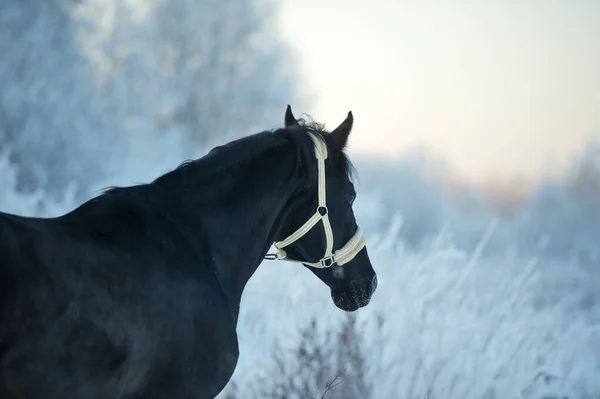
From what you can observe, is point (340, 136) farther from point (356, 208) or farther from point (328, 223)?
point (356, 208)

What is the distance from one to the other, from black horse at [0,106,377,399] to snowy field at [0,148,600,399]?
2.62 meters

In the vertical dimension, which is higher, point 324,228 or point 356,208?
point 356,208

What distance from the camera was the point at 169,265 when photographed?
2.54 meters

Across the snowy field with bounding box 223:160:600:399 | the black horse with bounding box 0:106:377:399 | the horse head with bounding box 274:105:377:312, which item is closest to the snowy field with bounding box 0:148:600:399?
the snowy field with bounding box 223:160:600:399

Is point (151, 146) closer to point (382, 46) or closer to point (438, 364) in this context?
point (382, 46)

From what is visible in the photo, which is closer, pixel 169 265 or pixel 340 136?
pixel 169 265

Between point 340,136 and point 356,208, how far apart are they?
3335 millimetres

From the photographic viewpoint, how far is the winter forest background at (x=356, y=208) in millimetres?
5645

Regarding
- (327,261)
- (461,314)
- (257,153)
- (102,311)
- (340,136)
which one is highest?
(461,314)

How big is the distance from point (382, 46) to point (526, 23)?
1.52 meters

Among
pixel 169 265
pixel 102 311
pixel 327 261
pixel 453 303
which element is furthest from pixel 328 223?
pixel 453 303

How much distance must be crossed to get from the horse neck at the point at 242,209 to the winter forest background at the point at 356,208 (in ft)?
9.07

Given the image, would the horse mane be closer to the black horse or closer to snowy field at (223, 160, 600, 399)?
the black horse

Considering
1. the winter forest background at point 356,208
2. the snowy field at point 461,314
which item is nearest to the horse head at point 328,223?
the winter forest background at point 356,208
